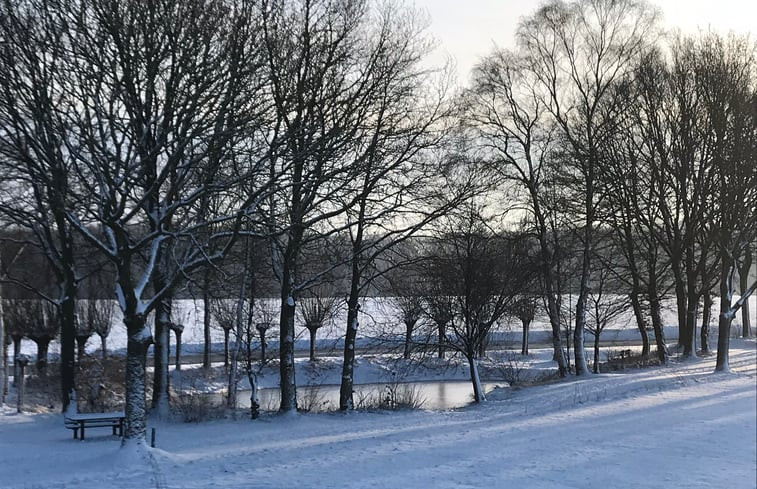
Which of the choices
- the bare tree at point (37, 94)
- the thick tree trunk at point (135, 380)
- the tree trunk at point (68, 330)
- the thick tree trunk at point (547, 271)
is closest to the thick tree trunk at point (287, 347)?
the tree trunk at point (68, 330)

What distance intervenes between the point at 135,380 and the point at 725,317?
1748 centimetres

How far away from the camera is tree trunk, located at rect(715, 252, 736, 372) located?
70.7 feet

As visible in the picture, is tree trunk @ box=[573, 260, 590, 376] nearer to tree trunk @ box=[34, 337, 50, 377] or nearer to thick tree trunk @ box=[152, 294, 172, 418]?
thick tree trunk @ box=[152, 294, 172, 418]

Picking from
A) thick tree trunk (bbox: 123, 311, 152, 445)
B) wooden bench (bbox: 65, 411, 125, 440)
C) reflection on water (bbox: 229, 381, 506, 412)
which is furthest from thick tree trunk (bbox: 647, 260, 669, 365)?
thick tree trunk (bbox: 123, 311, 152, 445)

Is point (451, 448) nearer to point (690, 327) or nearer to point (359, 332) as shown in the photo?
point (690, 327)

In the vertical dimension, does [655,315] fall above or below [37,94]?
below

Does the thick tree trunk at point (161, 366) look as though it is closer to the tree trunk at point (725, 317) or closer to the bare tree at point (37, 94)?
the bare tree at point (37, 94)

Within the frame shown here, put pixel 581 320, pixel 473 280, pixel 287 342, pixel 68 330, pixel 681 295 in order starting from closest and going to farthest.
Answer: pixel 287 342 < pixel 68 330 < pixel 473 280 < pixel 581 320 < pixel 681 295

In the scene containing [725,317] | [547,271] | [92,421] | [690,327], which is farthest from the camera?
[690,327]

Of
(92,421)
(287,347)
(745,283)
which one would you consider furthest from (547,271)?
(745,283)

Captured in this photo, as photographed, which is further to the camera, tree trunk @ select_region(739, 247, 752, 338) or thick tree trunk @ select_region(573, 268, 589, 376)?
tree trunk @ select_region(739, 247, 752, 338)

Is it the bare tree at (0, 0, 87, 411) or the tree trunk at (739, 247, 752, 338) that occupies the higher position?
the bare tree at (0, 0, 87, 411)

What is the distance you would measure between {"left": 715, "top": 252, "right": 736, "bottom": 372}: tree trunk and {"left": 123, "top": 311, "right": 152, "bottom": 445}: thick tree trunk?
1667cm

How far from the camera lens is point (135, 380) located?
39.8ft
